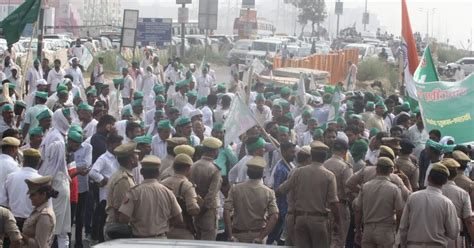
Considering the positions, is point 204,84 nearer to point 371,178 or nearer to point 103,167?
point 103,167

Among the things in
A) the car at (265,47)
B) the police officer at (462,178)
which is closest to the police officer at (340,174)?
the police officer at (462,178)

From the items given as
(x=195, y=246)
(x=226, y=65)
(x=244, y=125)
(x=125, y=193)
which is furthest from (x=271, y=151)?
(x=226, y=65)

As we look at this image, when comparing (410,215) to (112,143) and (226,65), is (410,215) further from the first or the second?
(226,65)

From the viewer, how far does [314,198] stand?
11.1 metres

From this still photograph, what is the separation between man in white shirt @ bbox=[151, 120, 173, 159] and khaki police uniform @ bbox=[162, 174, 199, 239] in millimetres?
2937

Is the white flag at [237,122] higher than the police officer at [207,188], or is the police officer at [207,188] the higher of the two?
the white flag at [237,122]

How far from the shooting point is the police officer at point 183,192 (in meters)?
10.3

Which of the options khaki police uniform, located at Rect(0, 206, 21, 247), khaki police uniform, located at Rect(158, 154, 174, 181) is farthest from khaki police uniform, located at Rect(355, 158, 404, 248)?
khaki police uniform, located at Rect(0, 206, 21, 247)

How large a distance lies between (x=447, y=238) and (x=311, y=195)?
5.29 ft

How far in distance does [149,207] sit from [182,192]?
638 millimetres

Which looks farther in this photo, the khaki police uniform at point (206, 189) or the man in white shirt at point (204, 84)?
the man in white shirt at point (204, 84)

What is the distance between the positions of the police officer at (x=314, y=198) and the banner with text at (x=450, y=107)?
2944mm

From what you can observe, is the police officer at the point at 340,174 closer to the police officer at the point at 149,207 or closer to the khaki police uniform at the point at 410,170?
the khaki police uniform at the point at 410,170

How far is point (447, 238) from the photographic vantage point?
10.1 metres
